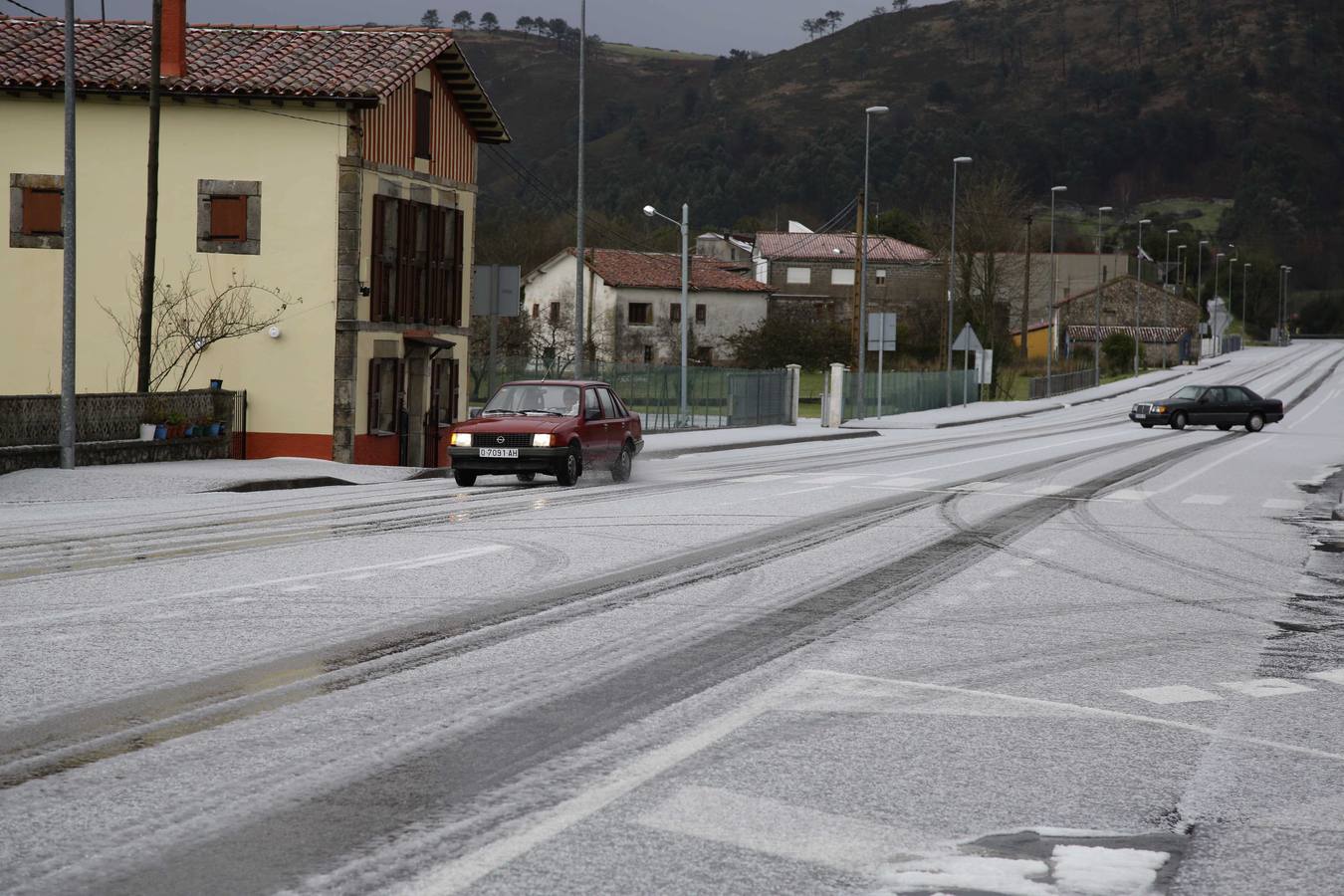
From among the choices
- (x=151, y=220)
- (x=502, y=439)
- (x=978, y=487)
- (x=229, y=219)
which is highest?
(x=229, y=219)

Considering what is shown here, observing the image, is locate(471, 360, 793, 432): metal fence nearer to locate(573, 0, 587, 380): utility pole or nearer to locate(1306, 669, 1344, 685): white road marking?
locate(573, 0, 587, 380): utility pole

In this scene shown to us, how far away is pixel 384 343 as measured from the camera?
31.7m

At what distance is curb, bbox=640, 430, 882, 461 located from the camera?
3497 cm

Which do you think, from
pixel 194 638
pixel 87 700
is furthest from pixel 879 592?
pixel 87 700

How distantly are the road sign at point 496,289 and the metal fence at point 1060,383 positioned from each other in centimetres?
5795

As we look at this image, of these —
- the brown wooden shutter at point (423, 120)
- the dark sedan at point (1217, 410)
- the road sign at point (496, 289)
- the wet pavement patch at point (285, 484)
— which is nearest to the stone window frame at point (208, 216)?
the brown wooden shutter at point (423, 120)

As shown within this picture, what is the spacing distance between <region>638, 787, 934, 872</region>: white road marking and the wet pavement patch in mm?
17000

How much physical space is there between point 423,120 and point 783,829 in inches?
1167

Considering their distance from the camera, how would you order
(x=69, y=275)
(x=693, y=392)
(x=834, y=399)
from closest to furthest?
(x=69, y=275)
(x=693, y=392)
(x=834, y=399)

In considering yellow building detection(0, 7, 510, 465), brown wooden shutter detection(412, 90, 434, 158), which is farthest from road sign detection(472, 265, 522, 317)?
brown wooden shutter detection(412, 90, 434, 158)

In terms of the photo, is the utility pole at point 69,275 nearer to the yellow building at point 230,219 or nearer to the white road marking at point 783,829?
the yellow building at point 230,219

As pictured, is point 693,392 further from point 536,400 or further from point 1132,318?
point 1132,318

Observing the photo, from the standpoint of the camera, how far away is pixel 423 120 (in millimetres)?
33375

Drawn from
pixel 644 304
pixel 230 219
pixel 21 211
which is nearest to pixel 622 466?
pixel 230 219
